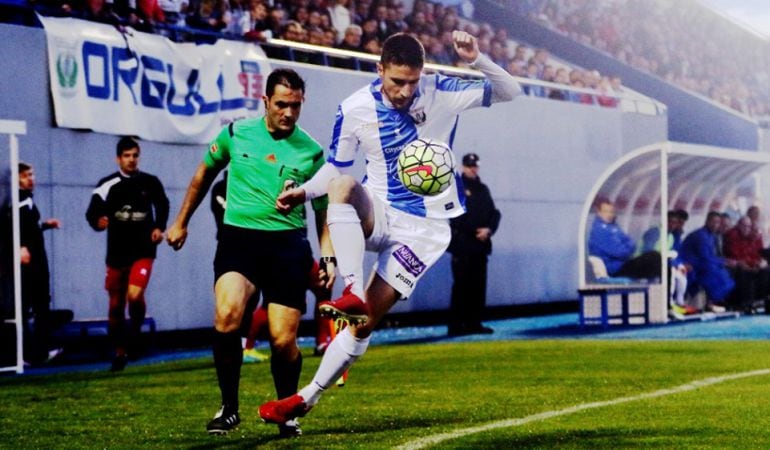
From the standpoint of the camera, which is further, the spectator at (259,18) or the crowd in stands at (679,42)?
the crowd in stands at (679,42)

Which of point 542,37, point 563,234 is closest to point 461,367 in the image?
point 563,234

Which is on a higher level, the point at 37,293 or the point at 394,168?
the point at 394,168

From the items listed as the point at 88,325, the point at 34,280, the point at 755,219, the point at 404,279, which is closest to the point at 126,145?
the point at 34,280

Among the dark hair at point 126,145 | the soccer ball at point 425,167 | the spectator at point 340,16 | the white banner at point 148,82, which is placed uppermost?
the spectator at point 340,16

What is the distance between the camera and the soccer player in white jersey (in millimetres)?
6746

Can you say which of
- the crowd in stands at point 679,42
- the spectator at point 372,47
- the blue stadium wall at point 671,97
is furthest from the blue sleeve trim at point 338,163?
the crowd in stands at point 679,42

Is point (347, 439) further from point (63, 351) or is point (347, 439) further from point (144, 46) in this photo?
point (144, 46)

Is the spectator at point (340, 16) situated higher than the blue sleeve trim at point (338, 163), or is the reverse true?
the spectator at point (340, 16)

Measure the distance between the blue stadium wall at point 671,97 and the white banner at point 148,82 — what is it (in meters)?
10.3

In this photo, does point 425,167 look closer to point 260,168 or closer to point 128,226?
point 260,168

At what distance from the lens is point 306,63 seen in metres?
16.5

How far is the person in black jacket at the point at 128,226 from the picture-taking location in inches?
480

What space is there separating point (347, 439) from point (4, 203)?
Result: 673cm

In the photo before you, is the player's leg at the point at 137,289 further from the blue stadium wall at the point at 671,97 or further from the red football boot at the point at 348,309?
the blue stadium wall at the point at 671,97
